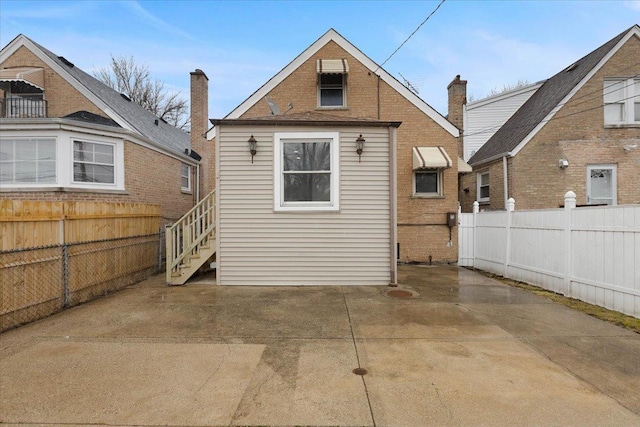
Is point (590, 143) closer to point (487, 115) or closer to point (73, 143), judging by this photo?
point (487, 115)

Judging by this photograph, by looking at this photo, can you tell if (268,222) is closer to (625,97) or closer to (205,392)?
(205,392)

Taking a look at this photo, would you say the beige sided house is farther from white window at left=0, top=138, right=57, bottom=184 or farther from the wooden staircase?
white window at left=0, top=138, right=57, bottom=184

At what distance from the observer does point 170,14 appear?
12117 millimetres

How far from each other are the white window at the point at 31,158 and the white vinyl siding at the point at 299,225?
226 inches

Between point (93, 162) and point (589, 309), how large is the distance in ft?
40.7

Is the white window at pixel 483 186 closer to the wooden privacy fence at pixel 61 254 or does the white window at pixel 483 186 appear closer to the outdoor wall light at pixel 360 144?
the outdoor wall light at pixel 360 144

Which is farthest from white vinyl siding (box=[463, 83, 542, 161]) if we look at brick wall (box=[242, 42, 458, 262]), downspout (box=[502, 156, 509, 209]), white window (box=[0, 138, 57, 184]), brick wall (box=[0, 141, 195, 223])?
white window (box=[0, 138, 57, 184])

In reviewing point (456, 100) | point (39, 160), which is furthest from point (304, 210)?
point (456, 100)

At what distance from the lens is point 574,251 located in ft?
19.9

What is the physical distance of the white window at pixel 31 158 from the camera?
29.7 ft

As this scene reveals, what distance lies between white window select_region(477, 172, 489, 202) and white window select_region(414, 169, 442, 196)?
12.3 feet

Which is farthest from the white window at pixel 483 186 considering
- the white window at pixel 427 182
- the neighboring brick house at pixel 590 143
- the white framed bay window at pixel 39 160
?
the white framed bay window at pixel 39 160

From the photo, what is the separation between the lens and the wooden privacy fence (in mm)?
4543

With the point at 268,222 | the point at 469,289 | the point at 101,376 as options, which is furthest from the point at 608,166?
the point at 101,376
